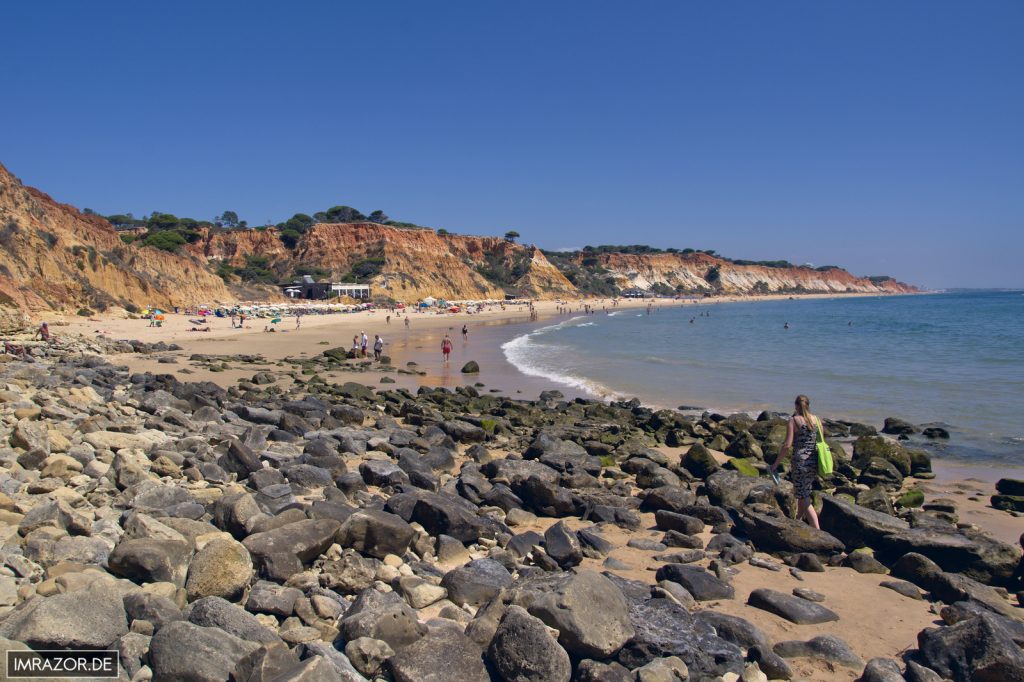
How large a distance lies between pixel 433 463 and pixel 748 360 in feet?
72.2

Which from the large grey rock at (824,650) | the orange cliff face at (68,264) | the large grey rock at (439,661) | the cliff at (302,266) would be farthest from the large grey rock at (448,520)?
the orange cliff face at (68,264)

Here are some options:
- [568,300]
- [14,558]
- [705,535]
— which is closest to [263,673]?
[14,558]

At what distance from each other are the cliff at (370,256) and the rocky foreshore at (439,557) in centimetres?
7012

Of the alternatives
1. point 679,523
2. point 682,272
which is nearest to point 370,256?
point 679,523

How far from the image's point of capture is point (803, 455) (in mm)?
7359

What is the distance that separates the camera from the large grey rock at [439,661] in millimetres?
3719

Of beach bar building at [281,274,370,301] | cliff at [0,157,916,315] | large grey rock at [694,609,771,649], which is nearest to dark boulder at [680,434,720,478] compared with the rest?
large grey rock at [694,609,771,649]

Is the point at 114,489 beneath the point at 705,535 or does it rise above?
above

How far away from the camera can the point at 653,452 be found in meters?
10.7

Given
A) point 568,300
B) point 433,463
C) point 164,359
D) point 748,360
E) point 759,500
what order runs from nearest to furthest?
point 759,500, point 433,463, point 164,359, point 748,360, point 568,300

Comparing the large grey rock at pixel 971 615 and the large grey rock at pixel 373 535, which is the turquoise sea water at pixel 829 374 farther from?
the large grey rock at pixel 373 535

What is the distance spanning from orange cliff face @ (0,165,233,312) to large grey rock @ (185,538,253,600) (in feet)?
103

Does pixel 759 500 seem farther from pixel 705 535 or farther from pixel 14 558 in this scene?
pixel 14 558

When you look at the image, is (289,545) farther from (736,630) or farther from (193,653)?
(736,630)
